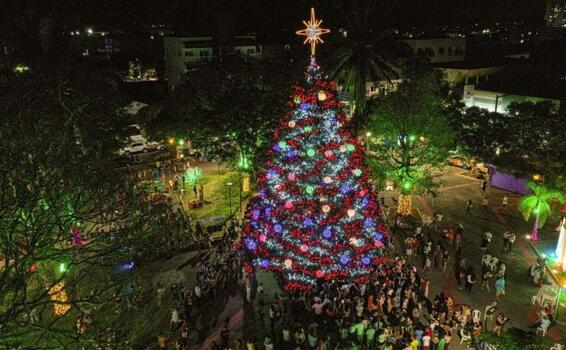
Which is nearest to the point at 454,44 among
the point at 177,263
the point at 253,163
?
the point at 253,163

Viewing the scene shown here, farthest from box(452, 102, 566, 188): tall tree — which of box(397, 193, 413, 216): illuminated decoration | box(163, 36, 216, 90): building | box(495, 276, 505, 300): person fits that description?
box(163, 36, 216, 90): building

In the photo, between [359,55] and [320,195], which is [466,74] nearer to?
[359,55]

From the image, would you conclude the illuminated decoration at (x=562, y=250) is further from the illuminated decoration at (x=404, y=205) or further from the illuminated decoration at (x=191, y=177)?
the illuminated decoration at (x=191, y=177)

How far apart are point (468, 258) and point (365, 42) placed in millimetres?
14600

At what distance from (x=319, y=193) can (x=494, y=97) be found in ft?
93.6

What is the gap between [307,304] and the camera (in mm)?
19625

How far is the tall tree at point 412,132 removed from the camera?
27047mm

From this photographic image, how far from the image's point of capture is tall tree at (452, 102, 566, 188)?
78.7 feet

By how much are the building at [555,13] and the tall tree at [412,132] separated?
12524 centimetres

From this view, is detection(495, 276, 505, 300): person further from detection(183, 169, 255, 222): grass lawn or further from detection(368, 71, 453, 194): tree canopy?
detection(183, 169, 255, 222): grass lawn

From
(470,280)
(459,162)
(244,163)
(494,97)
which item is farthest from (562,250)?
(494,97)

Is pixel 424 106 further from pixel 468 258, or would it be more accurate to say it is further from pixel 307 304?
pixel 307 304

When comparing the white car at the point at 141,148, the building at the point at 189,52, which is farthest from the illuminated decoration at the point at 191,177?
the building at the point at 189,52

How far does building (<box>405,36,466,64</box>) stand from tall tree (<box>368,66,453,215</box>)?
108ft
